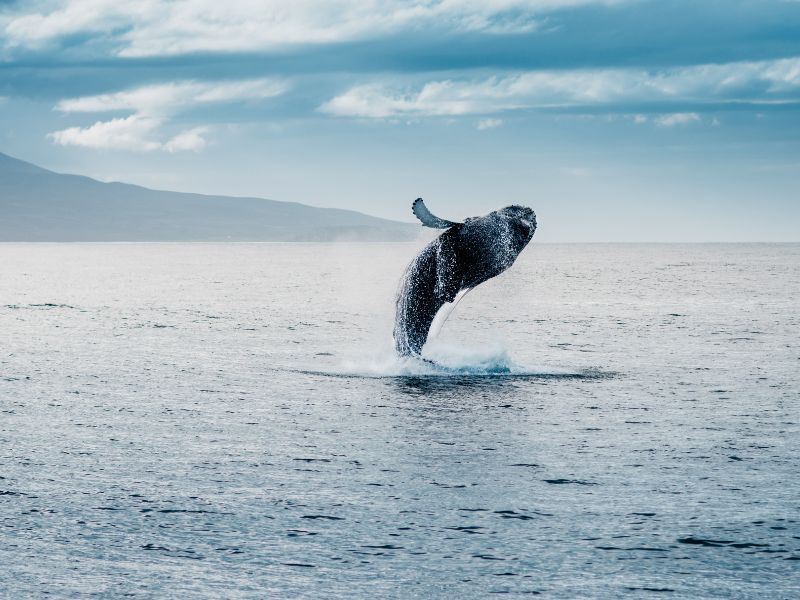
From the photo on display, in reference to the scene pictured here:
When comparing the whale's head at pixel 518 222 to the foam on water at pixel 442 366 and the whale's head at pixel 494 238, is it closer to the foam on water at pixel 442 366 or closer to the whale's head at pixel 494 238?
the whale's head at pixel 494 238

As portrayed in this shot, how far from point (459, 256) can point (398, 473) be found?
30.2 ft

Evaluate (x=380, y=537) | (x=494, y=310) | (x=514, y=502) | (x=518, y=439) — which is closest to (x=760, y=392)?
(x=518, y=439)

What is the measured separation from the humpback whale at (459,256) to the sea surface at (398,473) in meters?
2.10

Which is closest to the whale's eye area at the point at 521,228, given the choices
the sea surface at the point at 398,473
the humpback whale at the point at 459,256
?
the humpback whale at the point at 459,256

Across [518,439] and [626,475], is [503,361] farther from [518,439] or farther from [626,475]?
[626,475]

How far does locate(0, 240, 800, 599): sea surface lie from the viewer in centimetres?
1152

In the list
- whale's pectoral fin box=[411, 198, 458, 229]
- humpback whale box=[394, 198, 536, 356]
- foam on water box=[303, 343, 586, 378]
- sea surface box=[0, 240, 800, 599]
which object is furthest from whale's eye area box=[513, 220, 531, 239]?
foam on water box=[303, 343, 586, 378]

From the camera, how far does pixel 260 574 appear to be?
11430 mm

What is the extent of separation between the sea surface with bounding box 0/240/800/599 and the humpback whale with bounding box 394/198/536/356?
2.10m

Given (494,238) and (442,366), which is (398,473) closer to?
(494,238)

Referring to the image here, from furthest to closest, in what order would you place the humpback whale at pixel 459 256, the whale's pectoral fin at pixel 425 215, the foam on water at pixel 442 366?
the foam on water at pixel 442 366 < the humpback whale at pixel 459 256 < the whale's pectoral fin at pixel 425 215

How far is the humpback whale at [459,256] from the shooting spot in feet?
78.3

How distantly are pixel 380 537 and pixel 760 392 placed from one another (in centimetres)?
1521

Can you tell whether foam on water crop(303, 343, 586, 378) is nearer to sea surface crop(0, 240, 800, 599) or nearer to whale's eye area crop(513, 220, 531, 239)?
sea surface crop(0, 240, 800, 599)
